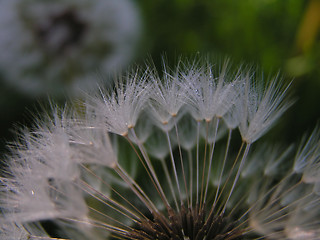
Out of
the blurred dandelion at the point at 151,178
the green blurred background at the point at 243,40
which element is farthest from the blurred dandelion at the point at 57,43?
the blurred dandelion at the point at 151,178

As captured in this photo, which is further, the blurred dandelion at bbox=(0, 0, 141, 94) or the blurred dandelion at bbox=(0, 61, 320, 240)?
the blurred dandelion at bbox=(0, 0, 141, 94)

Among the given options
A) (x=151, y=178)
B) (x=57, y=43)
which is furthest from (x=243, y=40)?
(x=151, y=178)

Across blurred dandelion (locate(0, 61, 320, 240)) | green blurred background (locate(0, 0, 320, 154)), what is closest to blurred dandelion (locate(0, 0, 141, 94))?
green blurred background (locate(0, 0, 320, 154))

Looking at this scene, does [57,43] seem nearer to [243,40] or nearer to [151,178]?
[243,40]

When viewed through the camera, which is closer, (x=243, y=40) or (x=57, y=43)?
(x=57, y=43)

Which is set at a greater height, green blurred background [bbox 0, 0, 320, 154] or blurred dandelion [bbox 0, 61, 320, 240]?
green blurred background [bbox 0, 0, 320, 154]

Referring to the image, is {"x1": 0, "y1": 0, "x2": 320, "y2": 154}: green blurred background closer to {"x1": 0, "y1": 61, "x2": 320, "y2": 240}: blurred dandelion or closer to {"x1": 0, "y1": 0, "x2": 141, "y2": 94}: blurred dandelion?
{"x1": 0, "y1": 0, "x2": 141, "y2": 94}: blurred dandelion

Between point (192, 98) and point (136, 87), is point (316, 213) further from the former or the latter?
point (136, 87)
